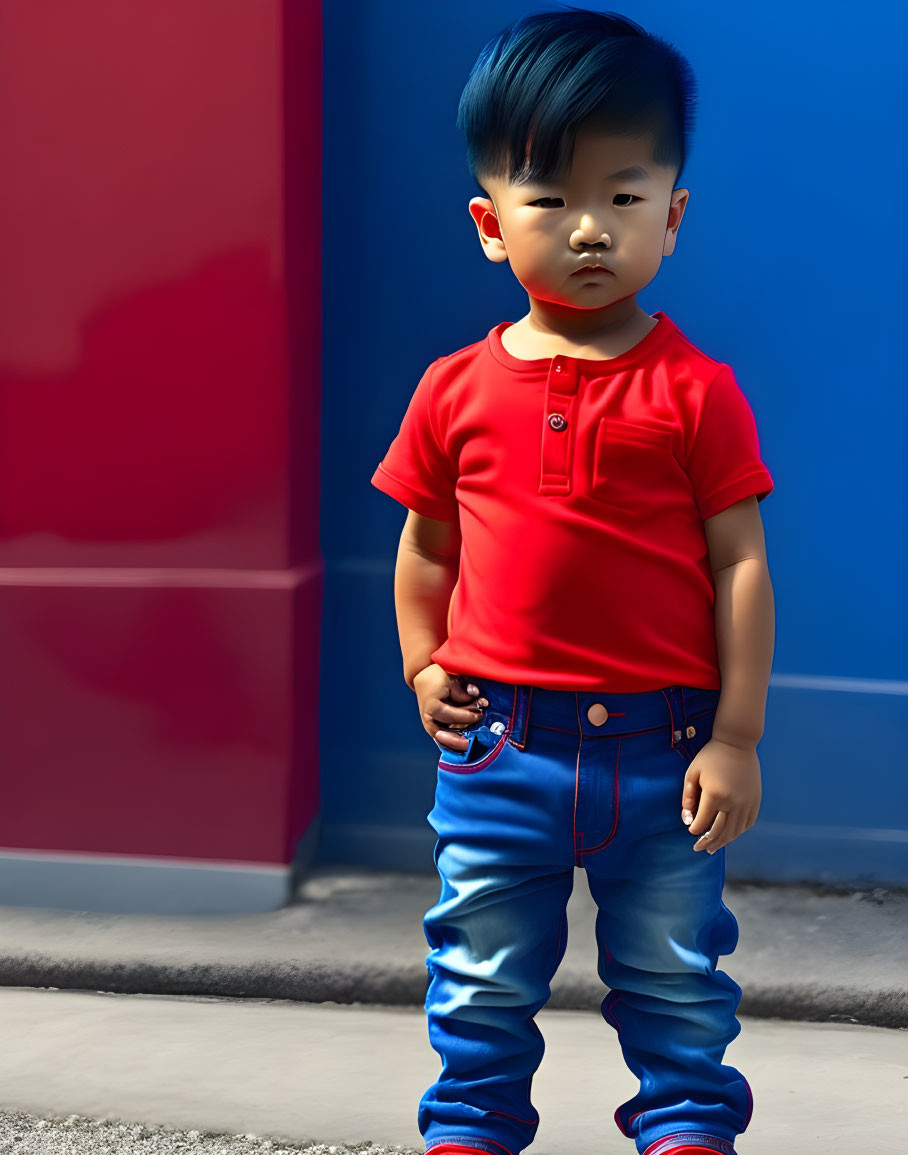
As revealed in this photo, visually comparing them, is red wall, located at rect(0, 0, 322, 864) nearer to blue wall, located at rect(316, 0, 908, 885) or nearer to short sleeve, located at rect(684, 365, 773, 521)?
blue wall, located at rect(316, 0, 908, 885)

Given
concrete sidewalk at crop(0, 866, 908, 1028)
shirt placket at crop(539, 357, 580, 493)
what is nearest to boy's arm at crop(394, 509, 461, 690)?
shirt placket at crop(539, 357, 580, 493)

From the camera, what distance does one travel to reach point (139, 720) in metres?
2.59

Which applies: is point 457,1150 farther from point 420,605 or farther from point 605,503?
point 605,503

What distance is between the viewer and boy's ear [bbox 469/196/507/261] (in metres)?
1.51

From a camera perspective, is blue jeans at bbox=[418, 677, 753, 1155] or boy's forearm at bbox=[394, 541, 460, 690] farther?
boy's forearm at bbox=[394, 541, 460, 690]

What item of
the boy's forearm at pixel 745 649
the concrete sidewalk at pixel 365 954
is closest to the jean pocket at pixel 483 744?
the boy's forearm at pixel 745 649

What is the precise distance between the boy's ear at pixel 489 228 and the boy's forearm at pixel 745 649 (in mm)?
448

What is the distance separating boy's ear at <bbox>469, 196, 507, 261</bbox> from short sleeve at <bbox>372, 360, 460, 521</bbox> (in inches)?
6.1

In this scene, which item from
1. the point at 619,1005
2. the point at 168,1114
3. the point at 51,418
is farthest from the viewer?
the point at 51,418

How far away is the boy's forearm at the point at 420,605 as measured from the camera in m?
1.64

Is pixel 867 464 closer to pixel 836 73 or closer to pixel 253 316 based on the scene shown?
pixel 836 73

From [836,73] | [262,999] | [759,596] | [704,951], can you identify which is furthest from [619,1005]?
[836,73]

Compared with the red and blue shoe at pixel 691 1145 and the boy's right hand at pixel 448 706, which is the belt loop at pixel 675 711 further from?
the red and blue shoe at pixel 691 1145

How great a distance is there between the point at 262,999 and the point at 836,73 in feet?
6.80
